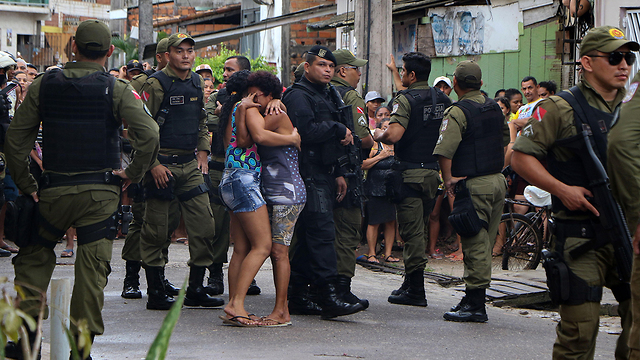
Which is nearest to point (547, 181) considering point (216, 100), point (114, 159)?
point (114, 159)

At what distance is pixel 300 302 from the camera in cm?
645

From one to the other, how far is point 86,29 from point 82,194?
1.03 meters

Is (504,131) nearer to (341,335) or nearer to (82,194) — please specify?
(341,335)

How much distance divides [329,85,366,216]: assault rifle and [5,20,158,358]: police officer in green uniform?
1972 millimetres

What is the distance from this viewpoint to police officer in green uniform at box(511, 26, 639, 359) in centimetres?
397

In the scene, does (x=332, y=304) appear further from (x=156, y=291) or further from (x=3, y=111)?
(x=3, y=111)

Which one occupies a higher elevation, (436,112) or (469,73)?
(469,73)

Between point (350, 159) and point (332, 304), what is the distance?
1167mm

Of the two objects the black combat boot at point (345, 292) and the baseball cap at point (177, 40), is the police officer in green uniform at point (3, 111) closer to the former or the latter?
the baseball cap at point (177, 40)

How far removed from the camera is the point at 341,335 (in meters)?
5.61

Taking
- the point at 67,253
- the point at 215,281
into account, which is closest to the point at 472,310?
the point at 215,281

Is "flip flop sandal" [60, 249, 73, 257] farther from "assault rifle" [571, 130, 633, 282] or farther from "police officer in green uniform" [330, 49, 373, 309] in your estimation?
"assault rifle" [571, 130, 633, 282]

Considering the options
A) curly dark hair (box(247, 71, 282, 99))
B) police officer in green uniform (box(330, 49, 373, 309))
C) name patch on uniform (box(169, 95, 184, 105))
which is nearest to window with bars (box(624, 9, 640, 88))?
police officer in green uniform (box(330, 49, 373, 309))

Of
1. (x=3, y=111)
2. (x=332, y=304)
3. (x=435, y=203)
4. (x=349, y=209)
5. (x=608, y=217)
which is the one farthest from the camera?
(x=435, y=203)
